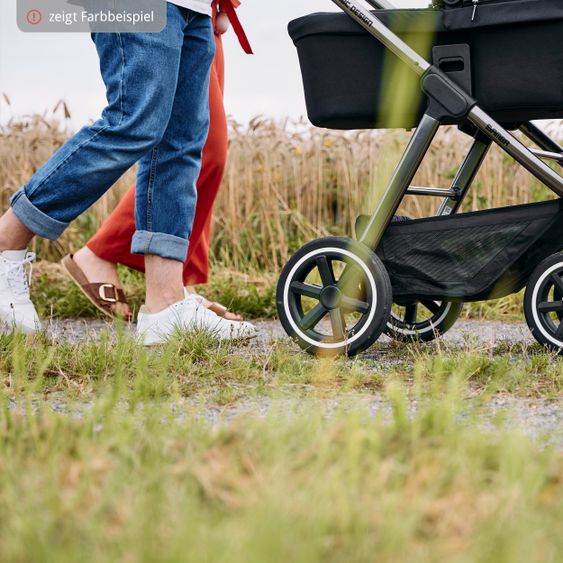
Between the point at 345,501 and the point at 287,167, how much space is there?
15.6ft

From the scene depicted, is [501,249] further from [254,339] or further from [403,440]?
[403,440]

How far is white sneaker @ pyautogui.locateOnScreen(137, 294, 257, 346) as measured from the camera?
3.14 m

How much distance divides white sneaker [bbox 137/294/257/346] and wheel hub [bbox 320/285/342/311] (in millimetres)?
398

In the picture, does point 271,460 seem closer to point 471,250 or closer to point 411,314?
point 471,250

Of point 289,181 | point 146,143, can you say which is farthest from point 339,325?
point 289,181

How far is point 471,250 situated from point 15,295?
1.47m

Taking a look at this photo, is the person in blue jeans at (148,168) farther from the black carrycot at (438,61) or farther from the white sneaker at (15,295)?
the black carrycot at (438,61)

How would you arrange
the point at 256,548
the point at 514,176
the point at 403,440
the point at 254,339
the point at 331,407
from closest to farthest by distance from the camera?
the point at 256,548
the point at 403,440
the point at 331,407
the point at 254,339
the point at 514,176

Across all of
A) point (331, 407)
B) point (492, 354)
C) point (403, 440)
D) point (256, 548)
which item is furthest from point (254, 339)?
point (256, 548)

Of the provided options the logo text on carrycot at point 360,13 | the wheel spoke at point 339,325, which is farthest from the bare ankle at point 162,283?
the logo text on carrycot at point 360,13

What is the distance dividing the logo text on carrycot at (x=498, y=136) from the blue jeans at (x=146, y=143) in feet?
3.15

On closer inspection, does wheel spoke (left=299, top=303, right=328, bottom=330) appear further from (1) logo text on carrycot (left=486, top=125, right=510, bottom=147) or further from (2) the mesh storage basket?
(1) logo text on carrycot (left=486, top=125, right=510, bottom=147)

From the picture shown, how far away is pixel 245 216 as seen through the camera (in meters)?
5.78

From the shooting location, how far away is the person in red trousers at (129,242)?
3.58 metres
